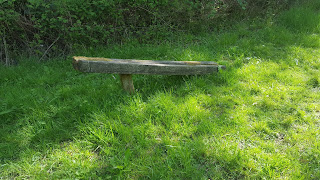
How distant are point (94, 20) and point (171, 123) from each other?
379 centimetres

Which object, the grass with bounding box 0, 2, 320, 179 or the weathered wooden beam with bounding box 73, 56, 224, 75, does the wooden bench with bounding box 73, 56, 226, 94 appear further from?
the grass with bounding box 0, 2, 320, 179

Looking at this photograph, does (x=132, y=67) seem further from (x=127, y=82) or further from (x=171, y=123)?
(x=171, y=123)

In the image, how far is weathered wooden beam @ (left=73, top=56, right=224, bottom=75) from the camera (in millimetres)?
2863

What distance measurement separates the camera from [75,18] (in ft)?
18.4

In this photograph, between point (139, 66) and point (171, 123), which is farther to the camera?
point (139, 66)

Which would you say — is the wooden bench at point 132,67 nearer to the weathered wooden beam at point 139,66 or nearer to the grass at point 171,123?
the weathered wooden beam at point 139,66

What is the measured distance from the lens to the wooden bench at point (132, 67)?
2.88 metres

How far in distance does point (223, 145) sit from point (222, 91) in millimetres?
1278

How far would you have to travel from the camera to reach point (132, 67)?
3.21m

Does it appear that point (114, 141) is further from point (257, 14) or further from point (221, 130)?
point (257, 14)

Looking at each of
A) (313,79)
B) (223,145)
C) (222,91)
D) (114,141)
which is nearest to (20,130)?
(114,141)

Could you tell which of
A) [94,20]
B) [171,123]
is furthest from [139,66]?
[94,20]

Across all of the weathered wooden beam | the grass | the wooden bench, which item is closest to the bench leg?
the wooden bench

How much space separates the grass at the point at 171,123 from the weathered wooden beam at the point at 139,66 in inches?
7.8
